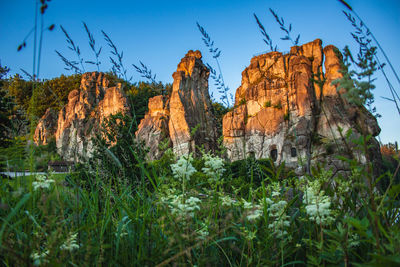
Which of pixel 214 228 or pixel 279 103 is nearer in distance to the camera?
pixel 214 228

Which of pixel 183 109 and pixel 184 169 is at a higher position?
pixel 183 109

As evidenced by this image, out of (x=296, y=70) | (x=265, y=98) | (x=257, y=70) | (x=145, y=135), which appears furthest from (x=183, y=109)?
(x=296, y=70)

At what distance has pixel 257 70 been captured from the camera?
26.0 m

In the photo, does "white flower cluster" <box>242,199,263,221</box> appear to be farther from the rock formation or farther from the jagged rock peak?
the jagged rock peak

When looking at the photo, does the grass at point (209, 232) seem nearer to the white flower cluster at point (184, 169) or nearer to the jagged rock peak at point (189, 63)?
the white flower cluster at point (184, 169)

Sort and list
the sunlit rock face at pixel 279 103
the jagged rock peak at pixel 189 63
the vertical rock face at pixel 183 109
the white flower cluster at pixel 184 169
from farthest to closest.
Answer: the jagged rock peak at pixel 189 63 < the vertical rock face at pixel 183 109 < the sunlit rock face at pixel 279 103 < the white flower cluster at pixel 184 169

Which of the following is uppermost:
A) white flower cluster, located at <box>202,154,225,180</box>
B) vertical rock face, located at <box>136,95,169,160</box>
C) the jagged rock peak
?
the jagged rock peak

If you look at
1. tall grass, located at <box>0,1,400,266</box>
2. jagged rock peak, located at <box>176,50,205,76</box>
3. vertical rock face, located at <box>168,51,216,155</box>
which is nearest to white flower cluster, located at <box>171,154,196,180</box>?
tall grass, located at <box>0,1,400,266</box>

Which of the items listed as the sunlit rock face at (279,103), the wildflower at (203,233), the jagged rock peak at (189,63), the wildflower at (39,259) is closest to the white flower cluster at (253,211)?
the wildflower at (203,233)

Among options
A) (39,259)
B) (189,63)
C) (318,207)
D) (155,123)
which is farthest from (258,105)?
(39,259)

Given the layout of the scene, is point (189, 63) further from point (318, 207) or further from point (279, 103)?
point (318, 207)

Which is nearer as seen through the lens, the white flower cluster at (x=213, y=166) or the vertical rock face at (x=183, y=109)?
the white flower cluster at (x=213, y=166)

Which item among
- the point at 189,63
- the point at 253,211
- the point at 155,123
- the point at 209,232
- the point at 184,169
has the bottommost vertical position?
the point at 209,232

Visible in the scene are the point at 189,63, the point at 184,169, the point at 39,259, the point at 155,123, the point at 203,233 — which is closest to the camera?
the point at 39,259
